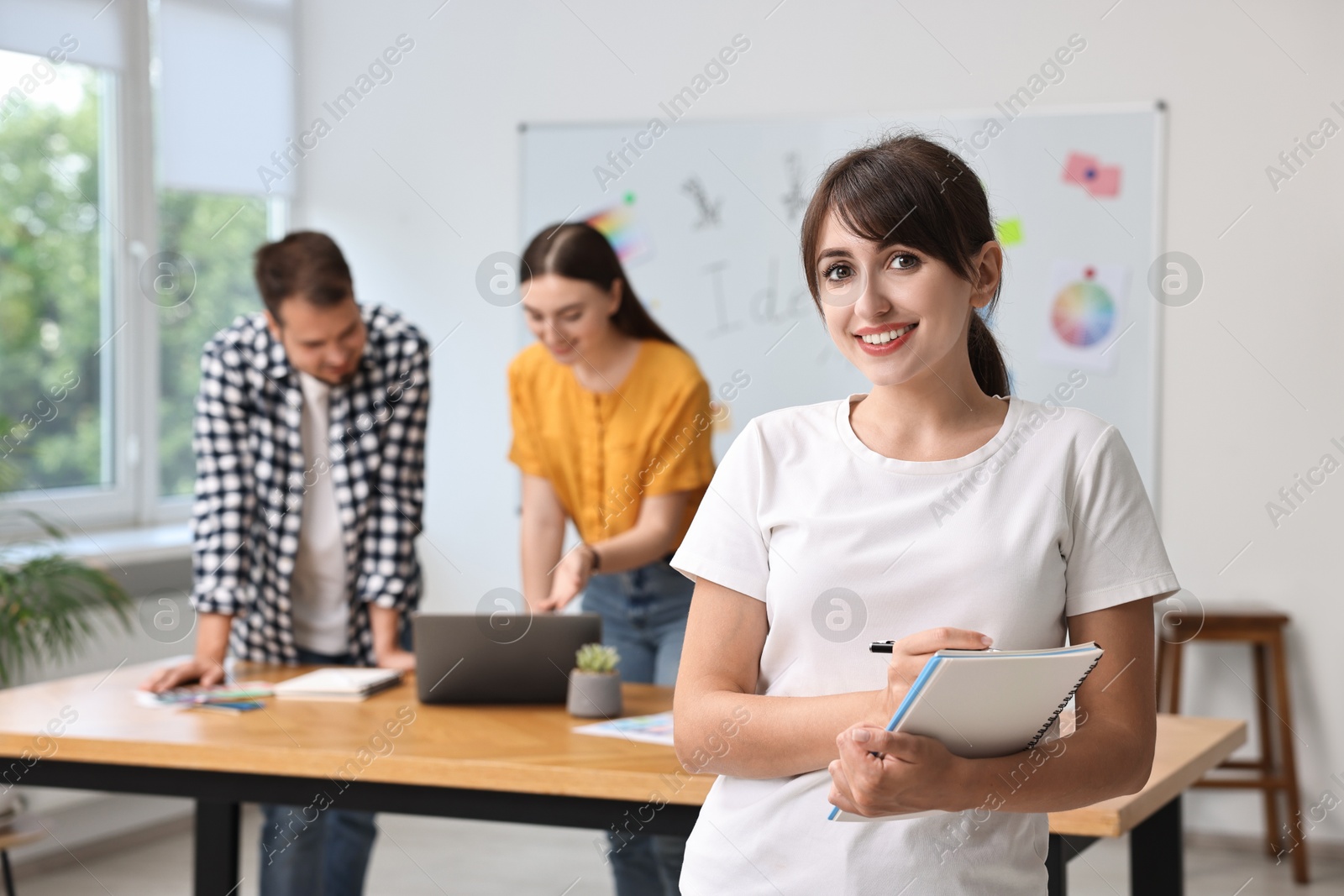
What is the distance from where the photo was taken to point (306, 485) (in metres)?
2.65

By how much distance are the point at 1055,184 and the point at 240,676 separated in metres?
2.97

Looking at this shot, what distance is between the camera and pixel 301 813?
8.57 ft

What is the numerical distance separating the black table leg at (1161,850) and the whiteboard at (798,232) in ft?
6.88

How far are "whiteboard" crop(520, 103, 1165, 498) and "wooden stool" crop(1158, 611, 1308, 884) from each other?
1.49 ft

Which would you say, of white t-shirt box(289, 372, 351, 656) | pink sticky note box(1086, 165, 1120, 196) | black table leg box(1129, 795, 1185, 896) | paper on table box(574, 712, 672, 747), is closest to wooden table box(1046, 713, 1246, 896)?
black table leg box(1129, 795, 1185, 896)

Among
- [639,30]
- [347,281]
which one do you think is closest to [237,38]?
[639,30]

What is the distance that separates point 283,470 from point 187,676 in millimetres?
417

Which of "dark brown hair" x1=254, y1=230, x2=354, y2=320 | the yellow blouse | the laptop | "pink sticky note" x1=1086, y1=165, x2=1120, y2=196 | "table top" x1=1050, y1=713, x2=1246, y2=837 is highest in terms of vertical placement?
"pink sticky note" x1=1086, y1=165, x2=1120, y2=196

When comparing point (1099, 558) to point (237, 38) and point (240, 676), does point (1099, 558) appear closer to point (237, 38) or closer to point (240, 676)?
point (240, 676)

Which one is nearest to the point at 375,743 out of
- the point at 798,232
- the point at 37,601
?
the point at 37,601

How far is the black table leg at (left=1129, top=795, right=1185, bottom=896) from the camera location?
2.09 meters

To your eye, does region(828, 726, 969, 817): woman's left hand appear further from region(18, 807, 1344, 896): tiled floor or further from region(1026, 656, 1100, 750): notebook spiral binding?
region(18, 807, 1344, 896): tiled floor

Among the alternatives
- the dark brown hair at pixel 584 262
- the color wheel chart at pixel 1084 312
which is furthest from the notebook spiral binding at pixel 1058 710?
the color wheel chart at pixel 1084 312

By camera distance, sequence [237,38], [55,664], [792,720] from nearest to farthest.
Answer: [792,720] → [55,664] → [237,38]
